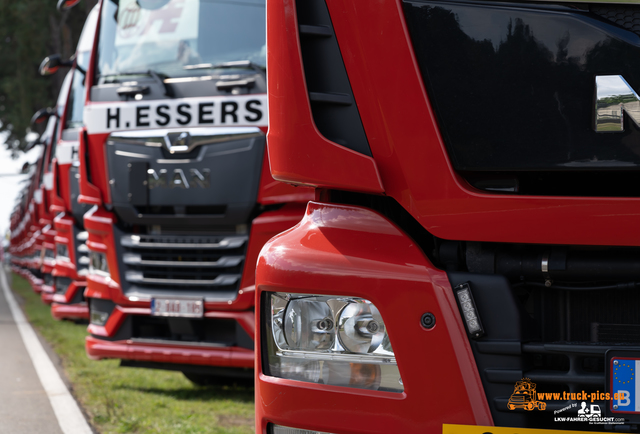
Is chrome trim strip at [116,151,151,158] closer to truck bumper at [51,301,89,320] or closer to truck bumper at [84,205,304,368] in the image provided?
truck bumper at [84,205,304,368]

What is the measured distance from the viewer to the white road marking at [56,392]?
4.57 metres

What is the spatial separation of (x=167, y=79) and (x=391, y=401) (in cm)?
353

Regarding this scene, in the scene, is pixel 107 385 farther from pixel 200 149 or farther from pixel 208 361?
pixel 200 149

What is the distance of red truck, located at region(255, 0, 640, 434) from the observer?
71.1 inches

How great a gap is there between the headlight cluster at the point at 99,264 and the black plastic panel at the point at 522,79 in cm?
372

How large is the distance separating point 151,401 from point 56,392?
889 millimetres

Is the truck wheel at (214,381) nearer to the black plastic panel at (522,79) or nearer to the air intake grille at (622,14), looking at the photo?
the black plastic panel at (522,79)

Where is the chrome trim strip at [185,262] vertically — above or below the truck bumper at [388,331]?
below

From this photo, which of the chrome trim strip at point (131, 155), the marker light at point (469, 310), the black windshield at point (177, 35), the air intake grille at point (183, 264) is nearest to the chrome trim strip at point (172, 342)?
the air intake grille at point (183, 264)

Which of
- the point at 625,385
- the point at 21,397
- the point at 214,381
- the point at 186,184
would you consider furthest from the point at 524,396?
the point at 21,397

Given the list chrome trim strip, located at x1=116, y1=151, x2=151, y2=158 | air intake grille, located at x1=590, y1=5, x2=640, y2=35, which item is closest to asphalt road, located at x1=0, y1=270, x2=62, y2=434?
chrome trim strip, located at x1=116, y1=151, x2=151, y2=158

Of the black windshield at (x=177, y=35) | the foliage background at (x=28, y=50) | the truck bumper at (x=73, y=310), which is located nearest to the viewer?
the black windshield at (x=177, y=35)

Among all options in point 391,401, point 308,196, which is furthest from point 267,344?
point 308,196

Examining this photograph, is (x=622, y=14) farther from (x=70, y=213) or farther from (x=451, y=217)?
(x=70, y=213)
